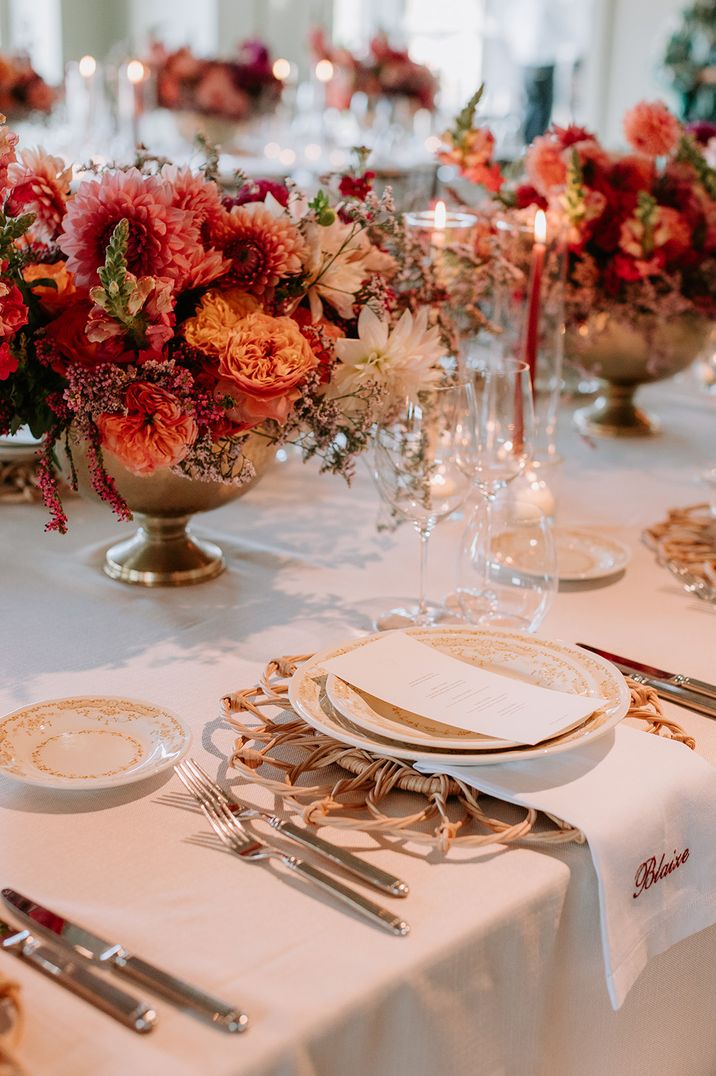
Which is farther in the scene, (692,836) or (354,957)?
(692,836)

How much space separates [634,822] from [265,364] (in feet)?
1.74

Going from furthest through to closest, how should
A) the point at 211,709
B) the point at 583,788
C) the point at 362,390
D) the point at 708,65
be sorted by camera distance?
the point at 708,65 < the point at 362,390 < the point at 211,709 < the point at 583,788

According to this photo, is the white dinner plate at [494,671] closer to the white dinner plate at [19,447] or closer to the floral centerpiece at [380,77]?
the white dinner plate at [19,447]

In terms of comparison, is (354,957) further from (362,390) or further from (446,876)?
(362,390)

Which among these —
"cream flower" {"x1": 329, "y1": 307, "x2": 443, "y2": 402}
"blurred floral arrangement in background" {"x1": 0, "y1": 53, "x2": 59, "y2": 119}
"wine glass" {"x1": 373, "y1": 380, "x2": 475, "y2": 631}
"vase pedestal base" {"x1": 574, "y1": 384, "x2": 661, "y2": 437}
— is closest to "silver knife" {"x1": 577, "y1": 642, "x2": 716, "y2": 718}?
"wine glass" {"x1": 373, "y1": 380, "x2": 475, "y2": 631}

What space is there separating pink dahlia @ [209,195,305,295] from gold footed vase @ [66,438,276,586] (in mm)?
171

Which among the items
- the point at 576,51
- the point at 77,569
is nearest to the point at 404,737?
the point at 77,569

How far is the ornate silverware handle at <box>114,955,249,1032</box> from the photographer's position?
25.4 inches

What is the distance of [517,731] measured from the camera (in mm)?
885

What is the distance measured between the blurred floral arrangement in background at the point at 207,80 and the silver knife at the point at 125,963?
197 inches

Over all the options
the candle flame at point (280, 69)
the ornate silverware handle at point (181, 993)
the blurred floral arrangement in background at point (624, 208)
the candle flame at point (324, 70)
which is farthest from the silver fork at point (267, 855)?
the candle flame at point (324, 70)

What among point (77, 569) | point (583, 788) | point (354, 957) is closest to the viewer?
point (354, 957)

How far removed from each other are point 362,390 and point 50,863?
593 millimetres

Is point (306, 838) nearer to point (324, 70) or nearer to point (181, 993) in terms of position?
point (181, 993)
